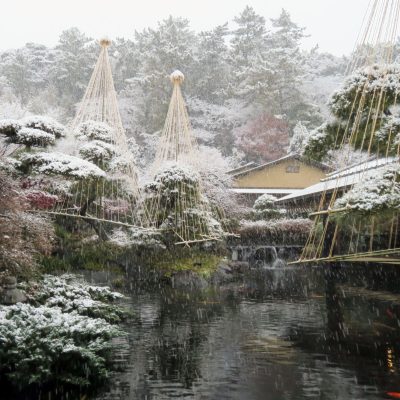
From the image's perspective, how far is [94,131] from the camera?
1333 cm

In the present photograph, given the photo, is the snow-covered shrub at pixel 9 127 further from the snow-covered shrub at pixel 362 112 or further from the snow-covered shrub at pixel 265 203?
the snow-covered shrub at pixel 265 203

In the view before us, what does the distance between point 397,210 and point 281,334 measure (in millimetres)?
2528

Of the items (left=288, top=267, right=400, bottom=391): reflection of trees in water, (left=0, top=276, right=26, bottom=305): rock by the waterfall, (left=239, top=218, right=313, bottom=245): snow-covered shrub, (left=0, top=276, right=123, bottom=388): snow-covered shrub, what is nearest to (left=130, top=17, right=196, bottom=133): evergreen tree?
(left=239, top=218, right=313, bottom=245): snow-covered shrub

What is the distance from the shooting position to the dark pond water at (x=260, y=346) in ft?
15.8

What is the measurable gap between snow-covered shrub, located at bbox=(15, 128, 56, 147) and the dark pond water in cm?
401

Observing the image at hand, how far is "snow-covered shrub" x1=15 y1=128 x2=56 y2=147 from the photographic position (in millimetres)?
10398

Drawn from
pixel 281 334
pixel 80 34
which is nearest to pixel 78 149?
pixel 281 334

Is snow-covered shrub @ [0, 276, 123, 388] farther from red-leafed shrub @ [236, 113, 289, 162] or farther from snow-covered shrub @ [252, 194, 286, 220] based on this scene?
red-leafed shrub @ [236, 113, 289, 162]

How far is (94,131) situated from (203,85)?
18.8 meters

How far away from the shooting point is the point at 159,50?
2891 centimetres

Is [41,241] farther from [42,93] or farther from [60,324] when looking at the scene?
[42,93]

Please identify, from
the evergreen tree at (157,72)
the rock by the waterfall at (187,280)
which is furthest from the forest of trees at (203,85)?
the rock by the waterfall at (187,280)

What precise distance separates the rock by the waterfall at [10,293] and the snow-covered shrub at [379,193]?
4.58 meters

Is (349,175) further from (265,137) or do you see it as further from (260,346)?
(265,137)
